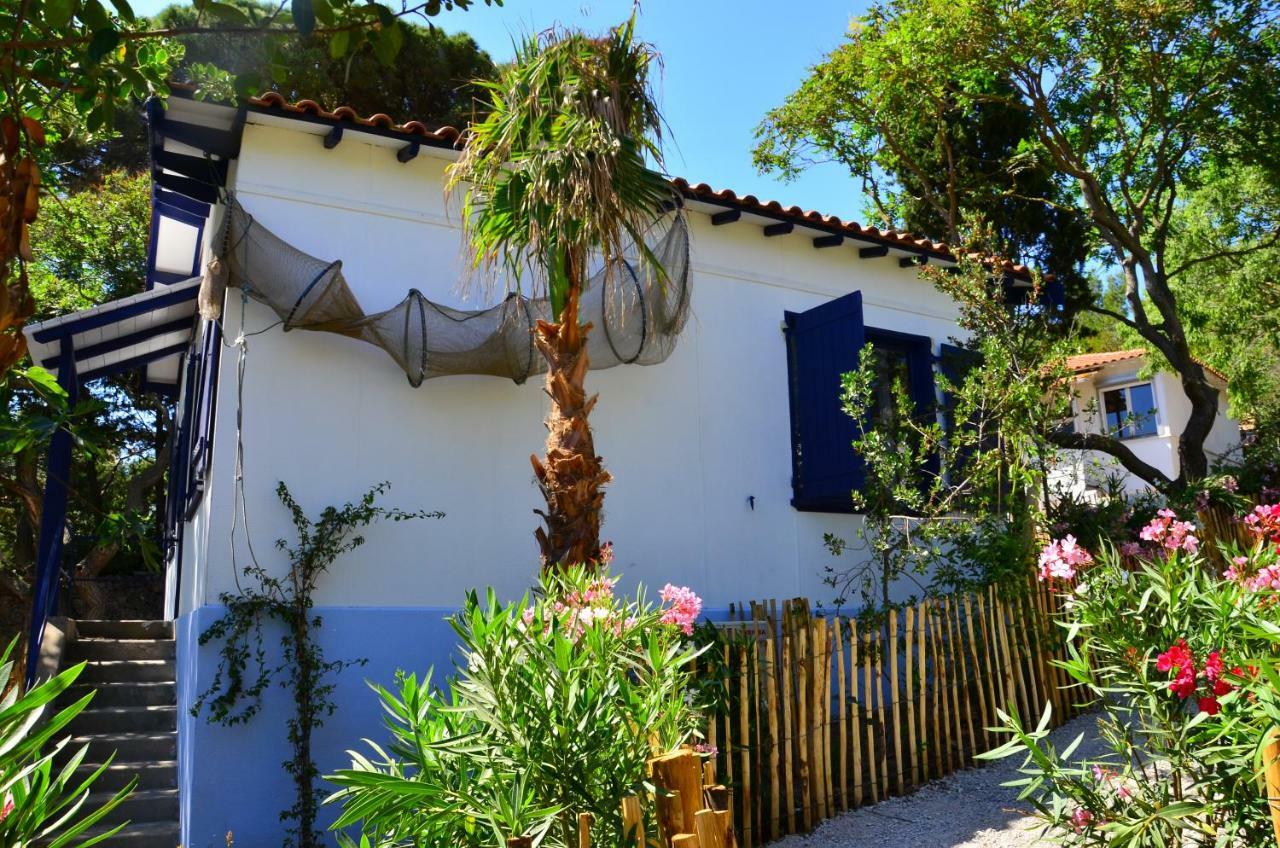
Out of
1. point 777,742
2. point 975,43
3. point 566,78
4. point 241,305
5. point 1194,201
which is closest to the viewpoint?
point 777,742

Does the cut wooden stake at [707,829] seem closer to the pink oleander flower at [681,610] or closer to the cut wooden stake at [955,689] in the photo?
the pink oleander flower at [681,610]

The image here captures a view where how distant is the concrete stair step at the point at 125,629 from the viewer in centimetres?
799

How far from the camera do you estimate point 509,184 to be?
239 inches

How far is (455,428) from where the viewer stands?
739 cm

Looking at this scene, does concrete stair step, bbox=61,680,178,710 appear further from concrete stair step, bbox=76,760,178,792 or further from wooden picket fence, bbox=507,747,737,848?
wooden picket fence, bbox=507,747,737,848

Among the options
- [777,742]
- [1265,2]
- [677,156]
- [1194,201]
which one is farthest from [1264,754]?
[1194,201]

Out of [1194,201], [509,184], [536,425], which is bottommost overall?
[536,425]

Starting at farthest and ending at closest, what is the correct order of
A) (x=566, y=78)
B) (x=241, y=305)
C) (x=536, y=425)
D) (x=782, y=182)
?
(x=782, y=182) → (x=536, y=425) → (x=241, y=305) → (x=566, y=78)

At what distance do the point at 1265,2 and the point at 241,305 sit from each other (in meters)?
12.0

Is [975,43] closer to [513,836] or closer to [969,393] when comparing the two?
[969,393]

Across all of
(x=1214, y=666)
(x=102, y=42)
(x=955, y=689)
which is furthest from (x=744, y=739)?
(x=102, y=42)

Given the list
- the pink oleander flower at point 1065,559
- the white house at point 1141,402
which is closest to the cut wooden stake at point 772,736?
the pink oleander flower at point 1065,559

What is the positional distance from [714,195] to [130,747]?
6.14 m

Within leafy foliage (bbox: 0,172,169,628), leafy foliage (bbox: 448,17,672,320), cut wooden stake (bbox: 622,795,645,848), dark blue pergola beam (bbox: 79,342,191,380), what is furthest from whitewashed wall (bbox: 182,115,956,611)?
leafy foliage (bbox: 0,172,169,628)
